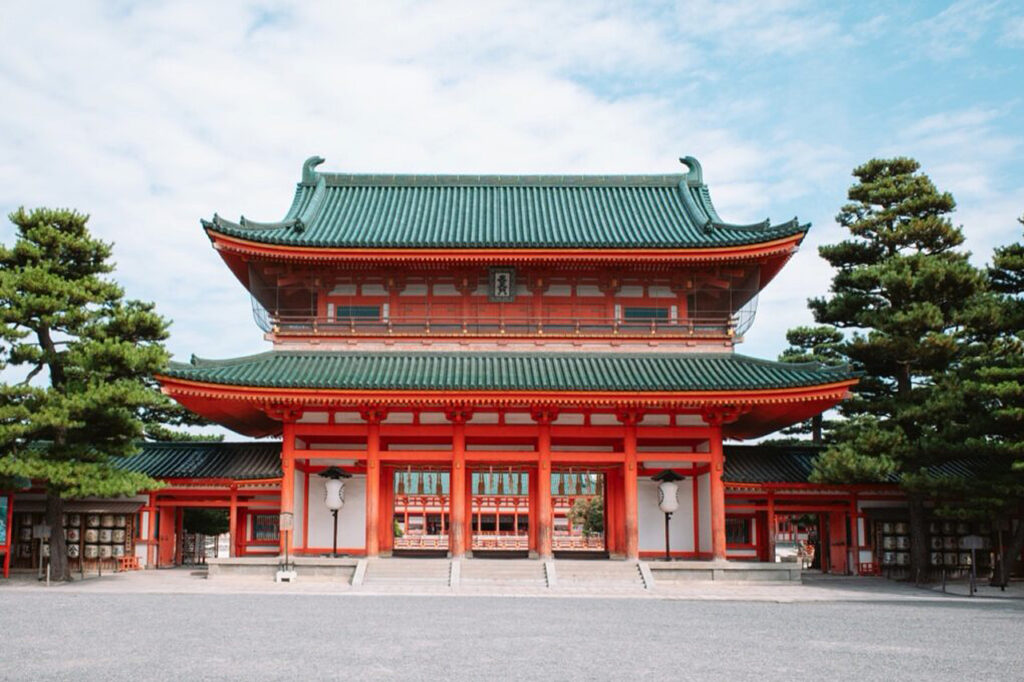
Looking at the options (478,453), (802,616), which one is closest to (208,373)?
(478,453)

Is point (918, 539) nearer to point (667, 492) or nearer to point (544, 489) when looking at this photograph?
point (667, 492)

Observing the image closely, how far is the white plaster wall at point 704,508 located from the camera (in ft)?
88.5

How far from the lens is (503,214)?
103 ft

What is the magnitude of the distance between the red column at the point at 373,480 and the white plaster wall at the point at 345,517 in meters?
1.57

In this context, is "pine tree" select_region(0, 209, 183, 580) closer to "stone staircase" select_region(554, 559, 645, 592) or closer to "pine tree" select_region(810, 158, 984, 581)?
"stone staircase" select_region(554, 559, 645, 592)

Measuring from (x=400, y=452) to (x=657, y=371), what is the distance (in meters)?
8.18

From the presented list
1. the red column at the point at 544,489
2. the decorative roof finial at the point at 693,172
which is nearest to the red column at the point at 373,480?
the red column at the point at 544,489

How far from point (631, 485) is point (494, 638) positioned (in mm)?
12018

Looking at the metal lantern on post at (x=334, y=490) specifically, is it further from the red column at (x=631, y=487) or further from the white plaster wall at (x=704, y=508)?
the white plaster wall at (x=704, y=508)

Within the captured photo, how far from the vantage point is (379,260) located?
26.9 meters

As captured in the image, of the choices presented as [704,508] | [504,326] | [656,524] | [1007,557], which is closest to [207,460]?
[504,326]

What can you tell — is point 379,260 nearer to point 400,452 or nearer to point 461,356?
point 461,356

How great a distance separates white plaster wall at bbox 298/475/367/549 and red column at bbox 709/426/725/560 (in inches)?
421

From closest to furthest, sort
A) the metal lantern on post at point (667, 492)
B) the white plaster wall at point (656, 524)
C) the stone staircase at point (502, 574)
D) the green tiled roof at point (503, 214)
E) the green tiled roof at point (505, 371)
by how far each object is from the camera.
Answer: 1. the stone staircase at point (502, 574)
2. the green tiled roof at point (505, 371)
3. the metal lantern on post at point (667, 492)
4. the green tiled roof at point (503, 214)
5. the white plaster wall at point (656, 524)
